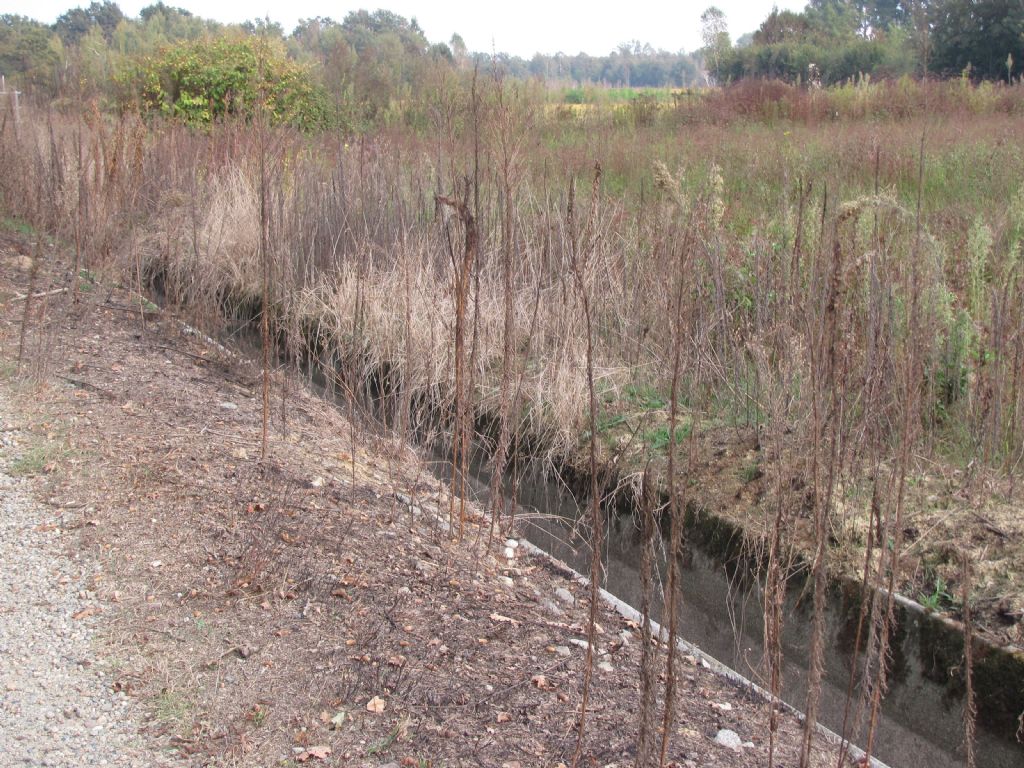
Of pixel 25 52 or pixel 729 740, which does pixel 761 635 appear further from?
pixel 25 52

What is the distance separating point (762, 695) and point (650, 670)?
148 cm

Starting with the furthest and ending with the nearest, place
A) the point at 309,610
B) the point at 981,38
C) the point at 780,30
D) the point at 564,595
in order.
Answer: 1. the point at 780,30
2. the point at 981,38
3. the point at 564,595
4. the point at 309,610

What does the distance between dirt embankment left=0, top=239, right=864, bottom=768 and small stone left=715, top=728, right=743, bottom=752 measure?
0.02 metres

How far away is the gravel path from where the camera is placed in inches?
101

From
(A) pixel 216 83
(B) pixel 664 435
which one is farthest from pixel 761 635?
(A) pixel 216 83

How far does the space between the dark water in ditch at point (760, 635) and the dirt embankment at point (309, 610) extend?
49cm

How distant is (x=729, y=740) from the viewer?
9.68ft

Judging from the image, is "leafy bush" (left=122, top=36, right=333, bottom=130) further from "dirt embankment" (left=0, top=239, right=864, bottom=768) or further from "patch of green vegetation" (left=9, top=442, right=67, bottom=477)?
"patch of green vegetation" (left=9, top=442, right=67, bottom=477)

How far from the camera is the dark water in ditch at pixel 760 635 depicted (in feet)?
11.9

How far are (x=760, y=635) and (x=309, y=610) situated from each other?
211cm

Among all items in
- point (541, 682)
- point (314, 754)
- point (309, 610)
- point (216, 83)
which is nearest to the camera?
point (314, 754)

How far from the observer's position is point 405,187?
8.27 metres

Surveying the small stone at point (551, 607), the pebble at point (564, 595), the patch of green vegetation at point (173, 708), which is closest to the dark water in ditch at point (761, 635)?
the pebble at point (564, 595)

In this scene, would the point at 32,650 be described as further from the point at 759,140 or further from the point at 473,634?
the point at 759,140
